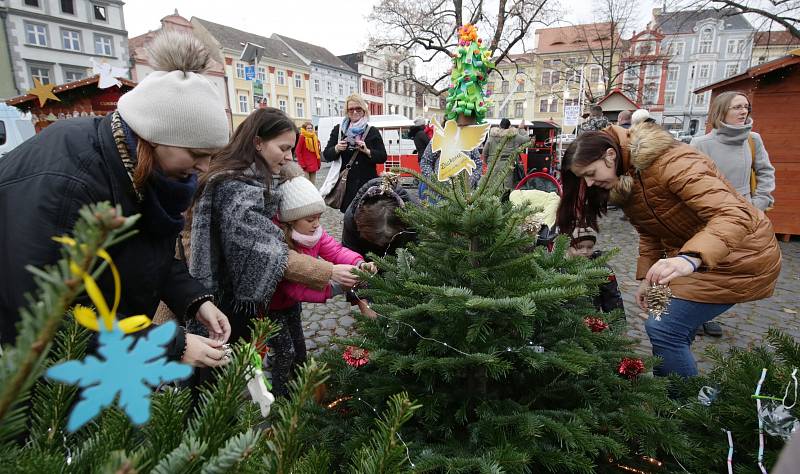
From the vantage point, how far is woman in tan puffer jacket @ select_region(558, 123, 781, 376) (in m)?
1.95

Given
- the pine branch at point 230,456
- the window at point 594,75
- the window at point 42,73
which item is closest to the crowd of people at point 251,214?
the pine branch at point 230,456

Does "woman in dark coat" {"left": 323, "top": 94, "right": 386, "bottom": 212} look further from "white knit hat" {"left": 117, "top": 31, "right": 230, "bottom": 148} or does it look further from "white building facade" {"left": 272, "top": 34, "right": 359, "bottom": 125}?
"white building facade" {"left": 272, "top": 34, "right": 359, "bottom": 125}

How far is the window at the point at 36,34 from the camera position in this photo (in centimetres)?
3017

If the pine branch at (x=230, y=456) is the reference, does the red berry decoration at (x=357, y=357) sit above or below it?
below

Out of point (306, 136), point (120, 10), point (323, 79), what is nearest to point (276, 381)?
point (306, 136)

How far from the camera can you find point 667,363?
226 centimetres

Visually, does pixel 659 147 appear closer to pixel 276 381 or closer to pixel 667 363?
pixel 667 363

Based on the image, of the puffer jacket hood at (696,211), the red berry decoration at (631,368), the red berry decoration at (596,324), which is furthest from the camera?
the puffer jacket hood at (696,211)

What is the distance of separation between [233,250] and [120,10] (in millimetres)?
43913

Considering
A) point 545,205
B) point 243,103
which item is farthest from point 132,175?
point 243,103

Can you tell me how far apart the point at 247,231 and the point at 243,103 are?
1791 inches

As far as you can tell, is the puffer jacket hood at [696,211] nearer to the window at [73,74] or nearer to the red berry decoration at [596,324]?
the red berry decoration at [596,324]

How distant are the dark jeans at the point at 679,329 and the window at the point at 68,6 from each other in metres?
43.3

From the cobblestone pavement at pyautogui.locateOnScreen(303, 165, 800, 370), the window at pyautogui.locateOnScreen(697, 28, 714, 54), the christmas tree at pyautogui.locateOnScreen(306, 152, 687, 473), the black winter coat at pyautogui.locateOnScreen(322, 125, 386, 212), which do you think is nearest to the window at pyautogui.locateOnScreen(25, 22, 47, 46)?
the black winter coat at pyautogui.locateOnScreen(322, 125, 386, 212)
